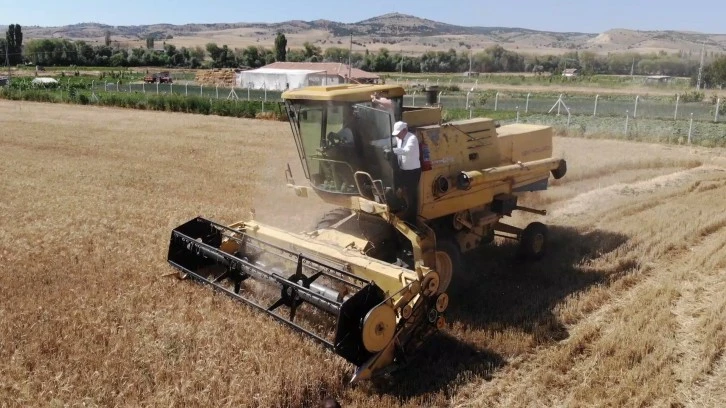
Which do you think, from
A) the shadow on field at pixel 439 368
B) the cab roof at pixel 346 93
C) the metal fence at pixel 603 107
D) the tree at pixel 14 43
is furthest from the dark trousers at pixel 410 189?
the tree at pixel 14 43

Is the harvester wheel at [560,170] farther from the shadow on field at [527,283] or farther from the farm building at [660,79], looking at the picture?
the farm building at [660,79]

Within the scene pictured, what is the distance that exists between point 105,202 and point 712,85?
122 feet

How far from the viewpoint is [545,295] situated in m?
7.12

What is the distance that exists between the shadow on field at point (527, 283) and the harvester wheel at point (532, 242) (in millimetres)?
114

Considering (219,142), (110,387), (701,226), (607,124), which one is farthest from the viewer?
(607,124)

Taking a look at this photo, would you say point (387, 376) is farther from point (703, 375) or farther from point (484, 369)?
point (703, 375)

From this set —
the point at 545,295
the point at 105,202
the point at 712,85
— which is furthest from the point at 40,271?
the point at 712,85

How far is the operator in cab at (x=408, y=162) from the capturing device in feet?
20.8

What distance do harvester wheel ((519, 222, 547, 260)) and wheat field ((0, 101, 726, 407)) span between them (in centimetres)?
23

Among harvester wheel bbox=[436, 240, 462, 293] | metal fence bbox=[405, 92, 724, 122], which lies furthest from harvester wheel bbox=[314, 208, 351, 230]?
metal fence bbox=[405, 92, 724, 122]

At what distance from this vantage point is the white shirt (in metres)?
6.34

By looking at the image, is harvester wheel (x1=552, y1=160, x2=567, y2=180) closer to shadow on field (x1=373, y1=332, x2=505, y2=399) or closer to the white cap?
the white cap

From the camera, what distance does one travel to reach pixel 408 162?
6.41 m

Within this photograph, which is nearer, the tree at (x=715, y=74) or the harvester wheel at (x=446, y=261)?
the harvester wheel at (x=446, y=261)
